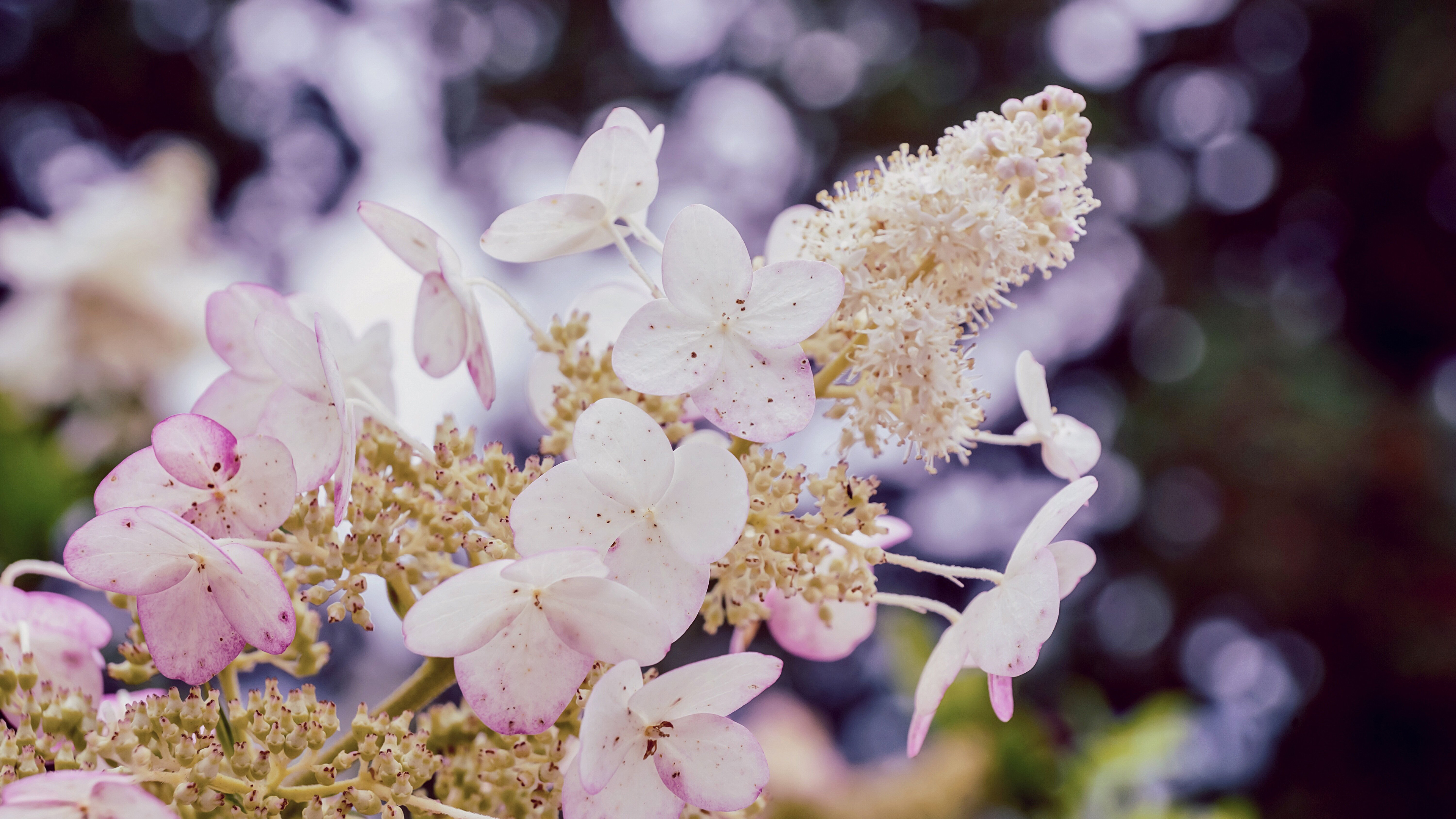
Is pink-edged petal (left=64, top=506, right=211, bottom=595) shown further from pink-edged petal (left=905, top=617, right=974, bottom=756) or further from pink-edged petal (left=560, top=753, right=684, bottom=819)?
pink-edged petal (left=905, top=617, right=974, bottom=756)

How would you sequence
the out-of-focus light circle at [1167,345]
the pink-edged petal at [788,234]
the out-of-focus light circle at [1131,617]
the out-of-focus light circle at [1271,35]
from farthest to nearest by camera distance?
the out-of-focus light circle at [1131,617]
the out-of-focus light circle at [1271,35]
the out-of-focus light circle at [1167,345]
the pink-edged petal at [788,234]

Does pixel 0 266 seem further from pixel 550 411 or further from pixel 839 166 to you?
pixel 839 166

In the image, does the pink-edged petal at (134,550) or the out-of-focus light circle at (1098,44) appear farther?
the out-of-focus light circle at (1098,44)

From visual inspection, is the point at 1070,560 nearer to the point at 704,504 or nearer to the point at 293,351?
the point at 704,504

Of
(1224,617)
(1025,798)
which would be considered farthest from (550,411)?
(1224,617)

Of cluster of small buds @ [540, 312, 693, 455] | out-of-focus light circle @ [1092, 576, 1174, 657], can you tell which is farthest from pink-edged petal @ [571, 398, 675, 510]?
out-of-focus light circle @ [1092, 576, 1174, 657]

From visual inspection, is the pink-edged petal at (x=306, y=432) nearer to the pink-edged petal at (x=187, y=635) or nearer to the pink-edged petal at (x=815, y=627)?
the pink-edged petal at (x=187, y=635)

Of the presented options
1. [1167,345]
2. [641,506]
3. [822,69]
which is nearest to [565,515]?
[641,506]

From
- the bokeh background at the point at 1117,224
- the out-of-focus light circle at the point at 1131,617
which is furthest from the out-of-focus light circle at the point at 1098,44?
the out-of-focus light circle at the point at 1131,617
